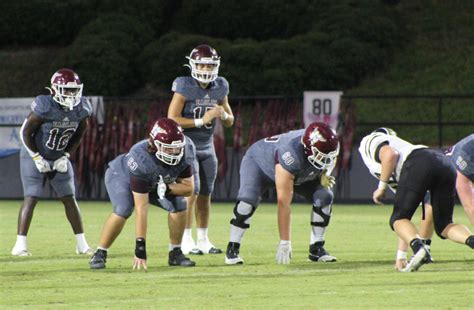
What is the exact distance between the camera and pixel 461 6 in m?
30.8

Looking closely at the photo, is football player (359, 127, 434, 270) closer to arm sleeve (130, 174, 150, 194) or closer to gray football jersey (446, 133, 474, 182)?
gray football jersey (446, 133, 474, 182)

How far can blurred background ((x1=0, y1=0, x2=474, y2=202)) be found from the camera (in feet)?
84.5

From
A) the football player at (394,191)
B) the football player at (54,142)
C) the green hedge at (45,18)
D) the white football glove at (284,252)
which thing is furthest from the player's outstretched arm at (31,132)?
the green hedge at (45,18)

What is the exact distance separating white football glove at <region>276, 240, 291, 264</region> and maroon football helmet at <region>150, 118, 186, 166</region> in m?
1.30

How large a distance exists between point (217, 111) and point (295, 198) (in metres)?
10.8

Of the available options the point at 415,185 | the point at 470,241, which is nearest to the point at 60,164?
the point at 415,185

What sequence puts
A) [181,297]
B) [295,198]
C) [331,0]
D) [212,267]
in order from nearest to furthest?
1. [181,297]
2. [212,267]
3. [295,198]
4. [331,0]

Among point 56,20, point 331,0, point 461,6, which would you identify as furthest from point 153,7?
point 461,6

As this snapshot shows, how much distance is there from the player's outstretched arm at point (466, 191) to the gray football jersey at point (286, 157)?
1.33 m

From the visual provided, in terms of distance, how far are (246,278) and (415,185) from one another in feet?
5.43

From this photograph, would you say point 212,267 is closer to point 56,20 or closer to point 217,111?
point 217,111

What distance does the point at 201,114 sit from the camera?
14.4 metres

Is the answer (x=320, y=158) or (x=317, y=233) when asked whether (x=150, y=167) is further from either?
(x=317, y=233)

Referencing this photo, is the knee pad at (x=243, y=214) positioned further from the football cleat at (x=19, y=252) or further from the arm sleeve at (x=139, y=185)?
the football cleat at (x=19, y=252)
